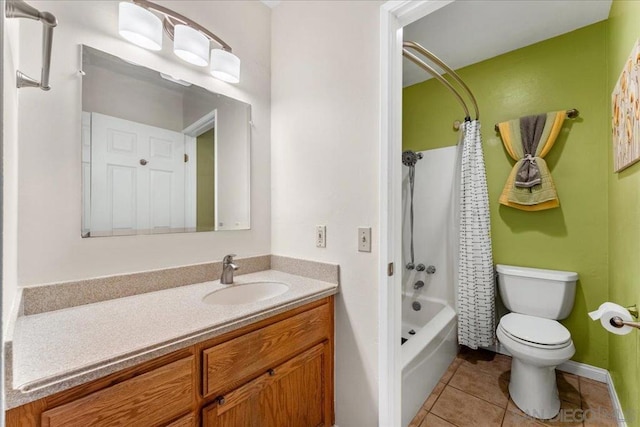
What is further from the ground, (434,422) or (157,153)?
(157,153)

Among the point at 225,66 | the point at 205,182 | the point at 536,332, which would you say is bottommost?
the point at 536,332

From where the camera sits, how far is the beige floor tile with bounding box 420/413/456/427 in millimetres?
1571

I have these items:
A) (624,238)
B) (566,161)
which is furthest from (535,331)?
(566,161)

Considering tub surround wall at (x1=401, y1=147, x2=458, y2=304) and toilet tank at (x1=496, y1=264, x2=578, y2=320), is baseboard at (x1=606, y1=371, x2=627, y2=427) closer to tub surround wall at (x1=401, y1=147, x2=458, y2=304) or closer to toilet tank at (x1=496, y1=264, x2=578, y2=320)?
toilet tank at (x1=496, y1=264, x2=578, y2=320)

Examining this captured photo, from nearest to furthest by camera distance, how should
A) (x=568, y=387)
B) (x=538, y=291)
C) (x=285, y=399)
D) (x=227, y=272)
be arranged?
(x=285, y=399) → (x=227, y=272) → (x=568, y=387) → (x=538, y=291)

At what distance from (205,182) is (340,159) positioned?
75cm

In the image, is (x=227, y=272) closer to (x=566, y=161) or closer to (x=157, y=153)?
(x=157, y=153)

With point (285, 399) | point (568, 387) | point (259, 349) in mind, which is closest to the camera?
point (259, 349)

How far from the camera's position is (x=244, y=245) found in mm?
1688

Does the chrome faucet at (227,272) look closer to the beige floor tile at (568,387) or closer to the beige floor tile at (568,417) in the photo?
the beige floor tile at (568,417)

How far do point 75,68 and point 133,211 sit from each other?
0.61 metres

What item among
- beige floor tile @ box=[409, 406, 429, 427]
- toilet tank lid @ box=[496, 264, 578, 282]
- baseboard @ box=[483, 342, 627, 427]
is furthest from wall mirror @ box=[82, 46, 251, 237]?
baseboard @ box=[483, 342, 627, 427]

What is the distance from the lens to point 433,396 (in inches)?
70.8

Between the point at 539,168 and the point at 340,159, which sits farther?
the point at 539,168
